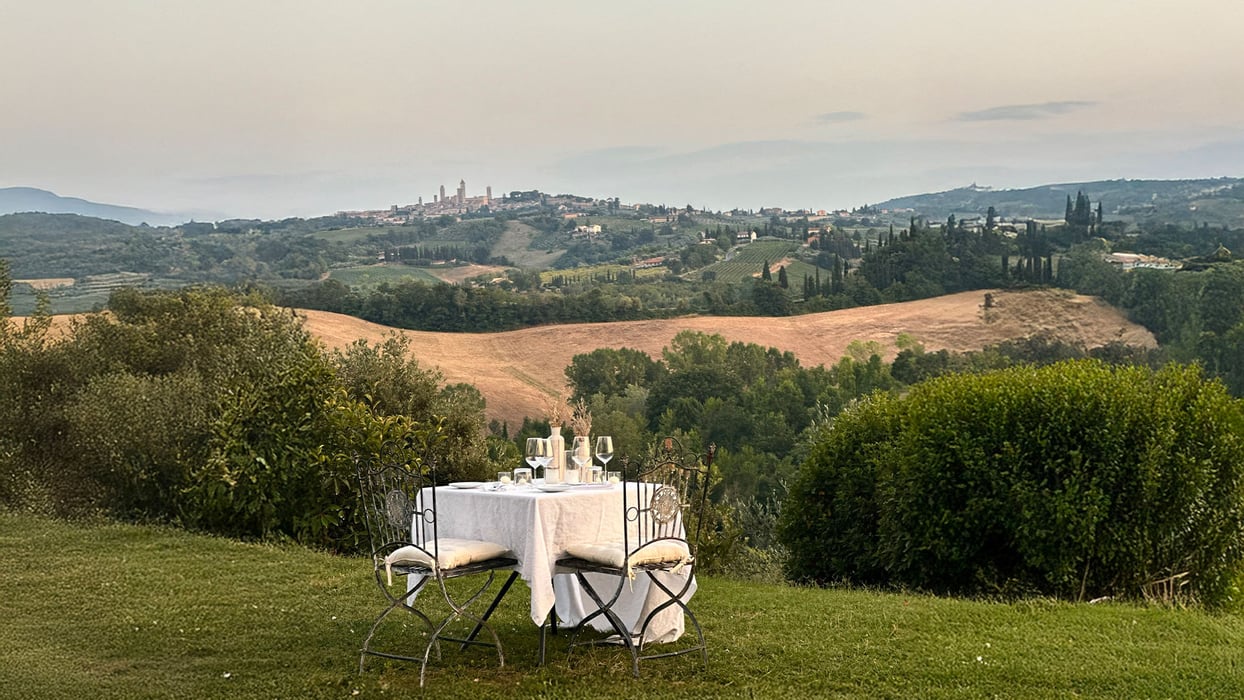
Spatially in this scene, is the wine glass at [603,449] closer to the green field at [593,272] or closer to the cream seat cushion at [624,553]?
the cream seat cushion at [624,553]

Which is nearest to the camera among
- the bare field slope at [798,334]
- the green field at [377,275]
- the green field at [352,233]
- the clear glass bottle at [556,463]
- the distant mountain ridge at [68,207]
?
the clear glass bottle at [556,463]

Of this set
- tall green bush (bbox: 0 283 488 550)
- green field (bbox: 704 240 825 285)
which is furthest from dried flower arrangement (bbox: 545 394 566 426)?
green field (bbox: 704 240 825 285)

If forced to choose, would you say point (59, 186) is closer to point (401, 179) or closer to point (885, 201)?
point (401, 179)

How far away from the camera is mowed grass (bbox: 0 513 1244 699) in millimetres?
5441

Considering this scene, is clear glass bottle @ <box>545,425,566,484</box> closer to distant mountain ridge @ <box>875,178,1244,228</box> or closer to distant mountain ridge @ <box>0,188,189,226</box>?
distant mountain ridge @ <box>0,188,189,226</box>

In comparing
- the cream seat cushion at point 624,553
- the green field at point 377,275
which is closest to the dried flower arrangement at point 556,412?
the cream seat cushion at point 624,553

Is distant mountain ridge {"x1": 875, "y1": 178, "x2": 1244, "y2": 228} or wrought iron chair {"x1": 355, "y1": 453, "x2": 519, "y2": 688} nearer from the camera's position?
wrought iron chair {"x1": 355, "y1": 453, "x2": 519, "y2": 688}

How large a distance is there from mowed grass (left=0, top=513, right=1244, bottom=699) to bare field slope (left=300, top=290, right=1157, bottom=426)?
40.8 meters

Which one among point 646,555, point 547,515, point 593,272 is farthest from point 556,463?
point 593,272

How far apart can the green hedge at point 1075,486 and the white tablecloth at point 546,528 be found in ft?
12.4

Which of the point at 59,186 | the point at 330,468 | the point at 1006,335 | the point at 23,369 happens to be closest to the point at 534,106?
the point at 59,186

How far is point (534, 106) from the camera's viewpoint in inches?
2010

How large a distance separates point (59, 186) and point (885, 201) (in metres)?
67.9

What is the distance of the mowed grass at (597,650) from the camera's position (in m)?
5.44
